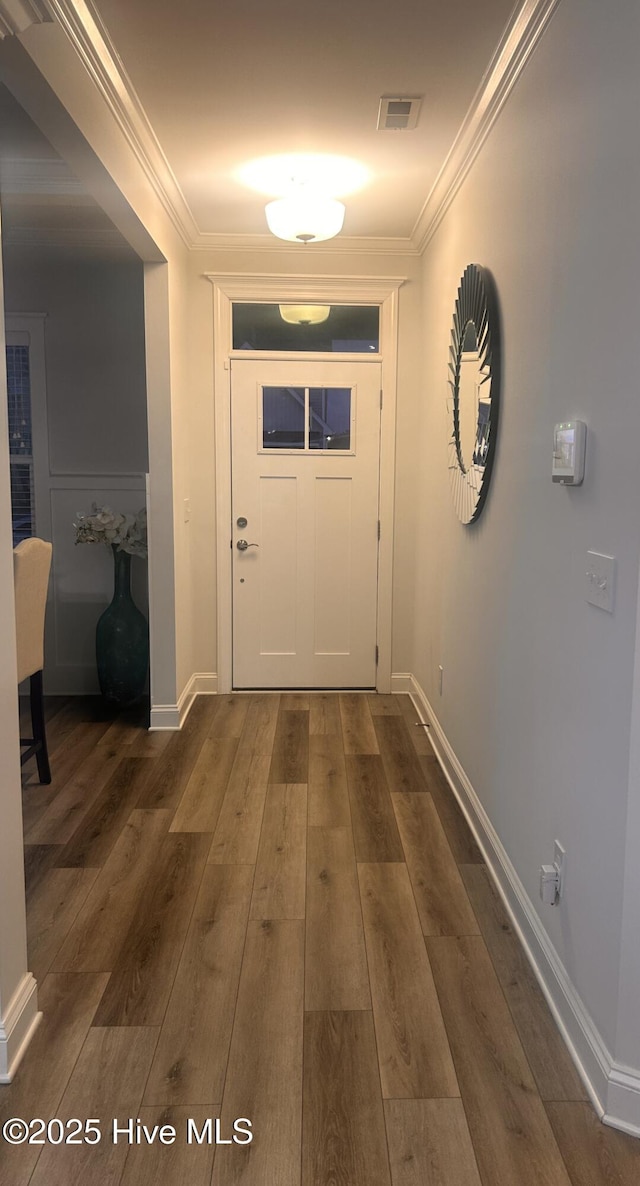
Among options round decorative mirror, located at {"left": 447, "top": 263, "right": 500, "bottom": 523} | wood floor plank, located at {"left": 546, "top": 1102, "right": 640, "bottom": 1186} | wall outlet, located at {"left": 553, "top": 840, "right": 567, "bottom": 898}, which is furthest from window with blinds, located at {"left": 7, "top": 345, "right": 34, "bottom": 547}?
wood floor plank, located at {"left": 546, "top": 1102, "right": 640, "bottom": 1186}

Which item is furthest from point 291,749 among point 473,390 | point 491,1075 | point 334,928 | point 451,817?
point 491,1075

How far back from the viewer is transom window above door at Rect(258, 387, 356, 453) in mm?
4625

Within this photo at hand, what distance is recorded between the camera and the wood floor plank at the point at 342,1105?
1.55m

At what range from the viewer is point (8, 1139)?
1.63 meters

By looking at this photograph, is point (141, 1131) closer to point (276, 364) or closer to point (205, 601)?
point (205, 601)

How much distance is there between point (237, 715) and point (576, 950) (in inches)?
108

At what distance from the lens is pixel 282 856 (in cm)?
282

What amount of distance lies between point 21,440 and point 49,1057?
3645mm

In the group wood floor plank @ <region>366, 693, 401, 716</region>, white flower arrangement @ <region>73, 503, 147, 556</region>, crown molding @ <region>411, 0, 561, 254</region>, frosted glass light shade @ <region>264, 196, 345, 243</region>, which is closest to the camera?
crown molding @ <region>411, 0, 561, 254</region>

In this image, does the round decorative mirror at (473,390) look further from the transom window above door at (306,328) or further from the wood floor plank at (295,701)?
the wood floor plank at (295,701)

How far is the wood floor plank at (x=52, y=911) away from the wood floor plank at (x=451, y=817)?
123 cm

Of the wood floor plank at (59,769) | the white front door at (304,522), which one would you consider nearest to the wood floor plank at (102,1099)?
the wood floor plank at (59,769)

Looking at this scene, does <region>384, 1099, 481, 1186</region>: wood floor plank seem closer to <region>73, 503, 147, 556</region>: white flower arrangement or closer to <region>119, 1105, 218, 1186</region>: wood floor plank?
<region>119, 1105, 218, 1186</region>: wood floor plank

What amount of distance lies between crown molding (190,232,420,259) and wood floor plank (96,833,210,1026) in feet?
10.2
